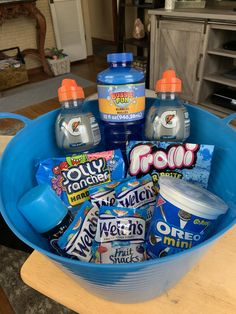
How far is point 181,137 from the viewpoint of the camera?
23.0 inches

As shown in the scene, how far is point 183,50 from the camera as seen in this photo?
206 centimetres

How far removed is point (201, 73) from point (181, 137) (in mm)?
1613

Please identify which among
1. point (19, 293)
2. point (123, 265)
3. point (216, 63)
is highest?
point (123, 265)

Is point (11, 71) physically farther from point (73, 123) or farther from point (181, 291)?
point (181, 291)

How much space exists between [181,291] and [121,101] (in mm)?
360

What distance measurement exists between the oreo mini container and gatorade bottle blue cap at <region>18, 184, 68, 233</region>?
142 millimetres

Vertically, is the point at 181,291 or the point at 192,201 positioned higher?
the point at 192,201

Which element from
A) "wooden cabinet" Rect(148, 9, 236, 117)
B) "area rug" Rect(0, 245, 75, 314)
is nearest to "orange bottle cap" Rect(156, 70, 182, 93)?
"area rug" Rect(0, 245, 75, 314)

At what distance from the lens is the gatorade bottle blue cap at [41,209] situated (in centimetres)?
36

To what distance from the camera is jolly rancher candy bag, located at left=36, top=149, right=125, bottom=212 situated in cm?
51

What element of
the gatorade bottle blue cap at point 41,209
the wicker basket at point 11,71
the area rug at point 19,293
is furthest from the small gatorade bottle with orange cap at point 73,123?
the wicker basket at point 11,71

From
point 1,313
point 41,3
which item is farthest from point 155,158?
point 41,3

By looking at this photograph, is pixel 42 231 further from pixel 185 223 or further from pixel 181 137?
pixel 181 137

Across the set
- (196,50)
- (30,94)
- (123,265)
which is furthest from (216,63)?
(123,265)
